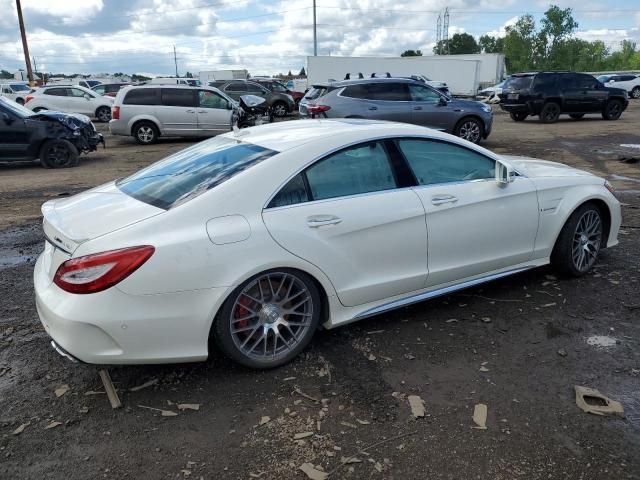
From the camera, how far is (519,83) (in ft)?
68.4

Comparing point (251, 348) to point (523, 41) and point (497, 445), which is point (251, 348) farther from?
point (523, 41)

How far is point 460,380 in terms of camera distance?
330 cm

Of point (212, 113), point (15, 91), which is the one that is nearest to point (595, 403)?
point (212, 113)

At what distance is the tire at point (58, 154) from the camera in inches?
466

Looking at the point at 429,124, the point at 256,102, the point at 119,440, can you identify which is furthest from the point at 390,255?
the point at 256,102

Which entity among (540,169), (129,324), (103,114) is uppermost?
(540,169)

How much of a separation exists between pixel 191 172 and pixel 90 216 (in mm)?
709

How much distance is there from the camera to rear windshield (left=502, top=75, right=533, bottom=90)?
20.5 m

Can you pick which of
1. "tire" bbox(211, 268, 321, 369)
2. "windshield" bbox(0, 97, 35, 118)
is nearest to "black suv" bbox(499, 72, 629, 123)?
"windshield" bbox(0, 97, 35, 118)

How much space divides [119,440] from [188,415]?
0.37m

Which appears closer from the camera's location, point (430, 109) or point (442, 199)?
point (442, 199)

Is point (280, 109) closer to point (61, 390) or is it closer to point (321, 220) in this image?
point (321, 220)

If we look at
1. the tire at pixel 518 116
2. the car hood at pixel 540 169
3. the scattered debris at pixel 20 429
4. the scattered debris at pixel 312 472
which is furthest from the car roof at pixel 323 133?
the tire at pixel 518 116

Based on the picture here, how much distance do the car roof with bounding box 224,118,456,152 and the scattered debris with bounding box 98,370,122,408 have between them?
1.77 meters
